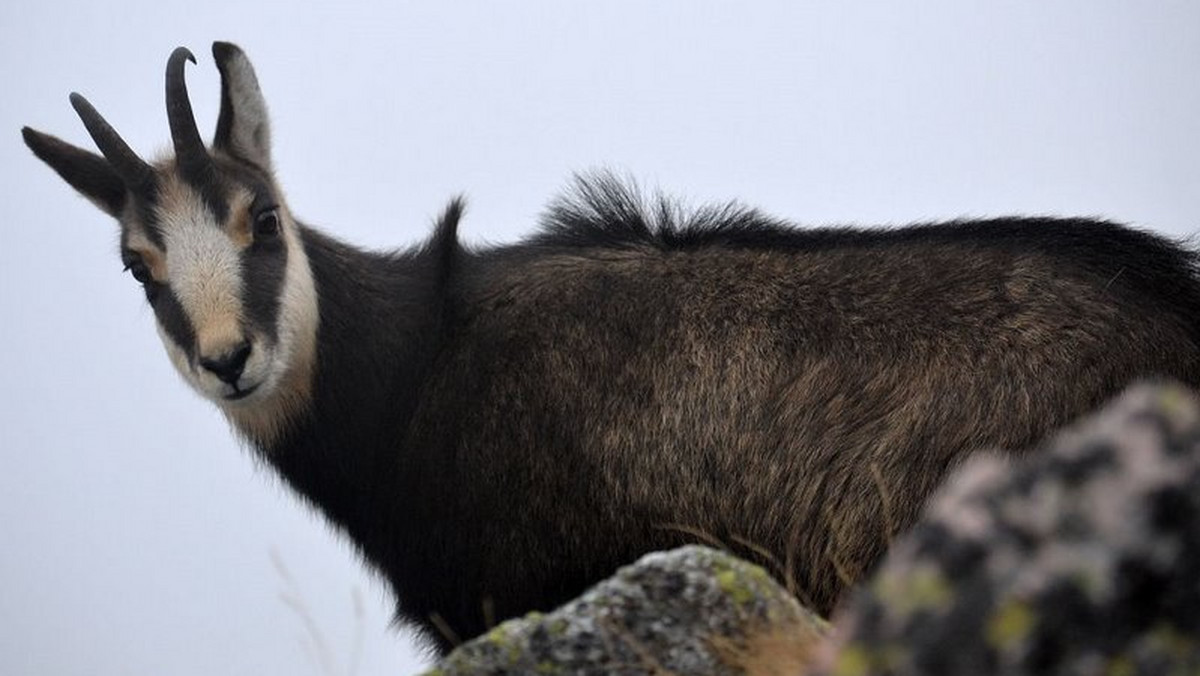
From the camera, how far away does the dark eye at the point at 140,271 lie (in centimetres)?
881

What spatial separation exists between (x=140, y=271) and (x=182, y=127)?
2.61 ft

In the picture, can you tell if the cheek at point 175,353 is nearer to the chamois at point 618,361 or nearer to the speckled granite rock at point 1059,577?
the chamois at point 618,361

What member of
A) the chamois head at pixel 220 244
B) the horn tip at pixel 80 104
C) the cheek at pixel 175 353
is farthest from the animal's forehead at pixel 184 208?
the horn tip at pixel 80 104

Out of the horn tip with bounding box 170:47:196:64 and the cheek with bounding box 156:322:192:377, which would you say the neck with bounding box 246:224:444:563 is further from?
the horn tip with bounding box 170:47:196:64

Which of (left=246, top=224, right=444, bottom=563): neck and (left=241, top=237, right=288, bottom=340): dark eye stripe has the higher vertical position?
(left=241, top=237, right=288, bottom=340): dark eye stripe

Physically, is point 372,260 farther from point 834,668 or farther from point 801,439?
point 834,668

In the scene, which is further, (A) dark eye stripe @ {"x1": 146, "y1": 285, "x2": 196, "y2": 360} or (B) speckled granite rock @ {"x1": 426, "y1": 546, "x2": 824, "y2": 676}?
(A) dark eye stripe @ {"x1": 146, "y1": 285, "x2": 196, "y2": 360}

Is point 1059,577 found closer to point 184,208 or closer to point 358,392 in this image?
point 358,392

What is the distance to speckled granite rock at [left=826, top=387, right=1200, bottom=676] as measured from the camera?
8.30 feet

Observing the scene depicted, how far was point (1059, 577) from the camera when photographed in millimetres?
2520

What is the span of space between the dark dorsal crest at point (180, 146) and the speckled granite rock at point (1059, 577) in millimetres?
6614

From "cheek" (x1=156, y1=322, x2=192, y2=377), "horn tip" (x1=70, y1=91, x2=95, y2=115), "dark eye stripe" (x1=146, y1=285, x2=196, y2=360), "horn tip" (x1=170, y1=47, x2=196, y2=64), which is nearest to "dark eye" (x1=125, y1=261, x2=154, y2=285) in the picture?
"dark eye stripe" (x1=146, y1=285, x2=196, y2=360)

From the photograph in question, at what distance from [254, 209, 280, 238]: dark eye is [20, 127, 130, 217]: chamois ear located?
853mm

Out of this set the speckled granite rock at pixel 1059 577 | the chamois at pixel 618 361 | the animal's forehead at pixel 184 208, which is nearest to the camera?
the speckled granite rock at pixel 1059 577
